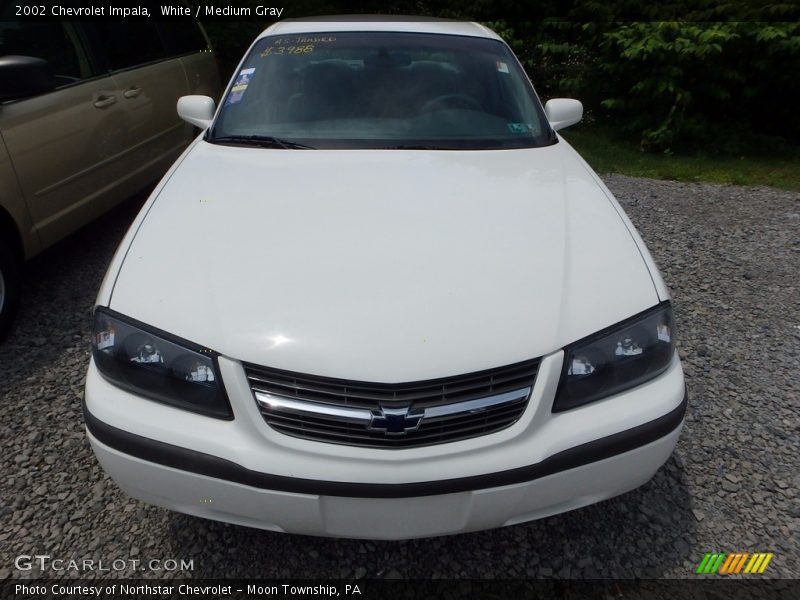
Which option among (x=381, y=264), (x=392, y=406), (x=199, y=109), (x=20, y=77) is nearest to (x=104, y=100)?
(x=20, y=77)

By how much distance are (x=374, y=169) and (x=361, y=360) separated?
38.9 inches

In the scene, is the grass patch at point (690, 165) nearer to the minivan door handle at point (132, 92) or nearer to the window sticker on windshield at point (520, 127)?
the window sticker on windshield at point (520, 127)

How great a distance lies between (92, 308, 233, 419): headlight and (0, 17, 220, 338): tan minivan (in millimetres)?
1672

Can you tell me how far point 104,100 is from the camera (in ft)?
11.8

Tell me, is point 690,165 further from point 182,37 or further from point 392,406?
point 392,406

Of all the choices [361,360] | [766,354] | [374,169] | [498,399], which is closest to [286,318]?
[361,360]

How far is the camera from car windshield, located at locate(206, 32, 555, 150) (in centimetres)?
250

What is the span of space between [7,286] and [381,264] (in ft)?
7.19

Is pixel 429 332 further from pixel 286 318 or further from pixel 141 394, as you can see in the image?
pixel 141 394

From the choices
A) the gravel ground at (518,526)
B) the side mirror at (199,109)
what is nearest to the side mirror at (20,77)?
the side mirror at (199,109)

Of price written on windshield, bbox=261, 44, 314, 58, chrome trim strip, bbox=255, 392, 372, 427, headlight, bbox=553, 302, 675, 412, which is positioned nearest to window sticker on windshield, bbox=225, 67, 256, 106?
price written on windshield, bbox=261, 44, 314, 58

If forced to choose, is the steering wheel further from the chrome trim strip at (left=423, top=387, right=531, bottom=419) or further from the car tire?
the car tire

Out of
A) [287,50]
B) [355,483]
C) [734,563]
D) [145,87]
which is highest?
[287,50]

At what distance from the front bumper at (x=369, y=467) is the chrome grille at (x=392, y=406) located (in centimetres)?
2
